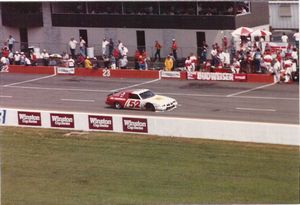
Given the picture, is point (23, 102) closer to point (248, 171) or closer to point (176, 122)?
point (176, 122)

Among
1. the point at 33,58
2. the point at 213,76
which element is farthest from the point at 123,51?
the point at 213,76

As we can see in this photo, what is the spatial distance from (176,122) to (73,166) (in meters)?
3.77

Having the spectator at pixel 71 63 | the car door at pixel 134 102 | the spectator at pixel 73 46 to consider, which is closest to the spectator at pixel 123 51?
the spectator at pixel 73 46

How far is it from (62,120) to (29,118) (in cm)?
134

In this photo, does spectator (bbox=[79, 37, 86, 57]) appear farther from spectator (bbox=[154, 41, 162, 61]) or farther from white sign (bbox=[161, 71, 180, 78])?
white sign (bbox=[161, 71, 180, 78])

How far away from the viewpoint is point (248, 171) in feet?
70.4

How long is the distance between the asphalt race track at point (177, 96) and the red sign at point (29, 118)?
131 cm

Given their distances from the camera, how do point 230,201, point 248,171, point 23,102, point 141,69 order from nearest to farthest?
point 230,201, point 248,171, point 23,102, point 141,69

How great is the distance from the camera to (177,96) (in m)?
29.8

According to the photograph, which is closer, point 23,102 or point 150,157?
point 150,157

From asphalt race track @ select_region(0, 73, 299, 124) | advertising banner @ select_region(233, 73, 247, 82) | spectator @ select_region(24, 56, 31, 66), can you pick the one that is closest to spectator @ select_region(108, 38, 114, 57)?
asphalt race track @ select_region(0, 73, 299, 124)

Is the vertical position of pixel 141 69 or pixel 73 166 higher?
pixel 141 69

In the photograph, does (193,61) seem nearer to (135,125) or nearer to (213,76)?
(213,76)

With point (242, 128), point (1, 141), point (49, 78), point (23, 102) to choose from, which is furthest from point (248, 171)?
point (49, 78)
